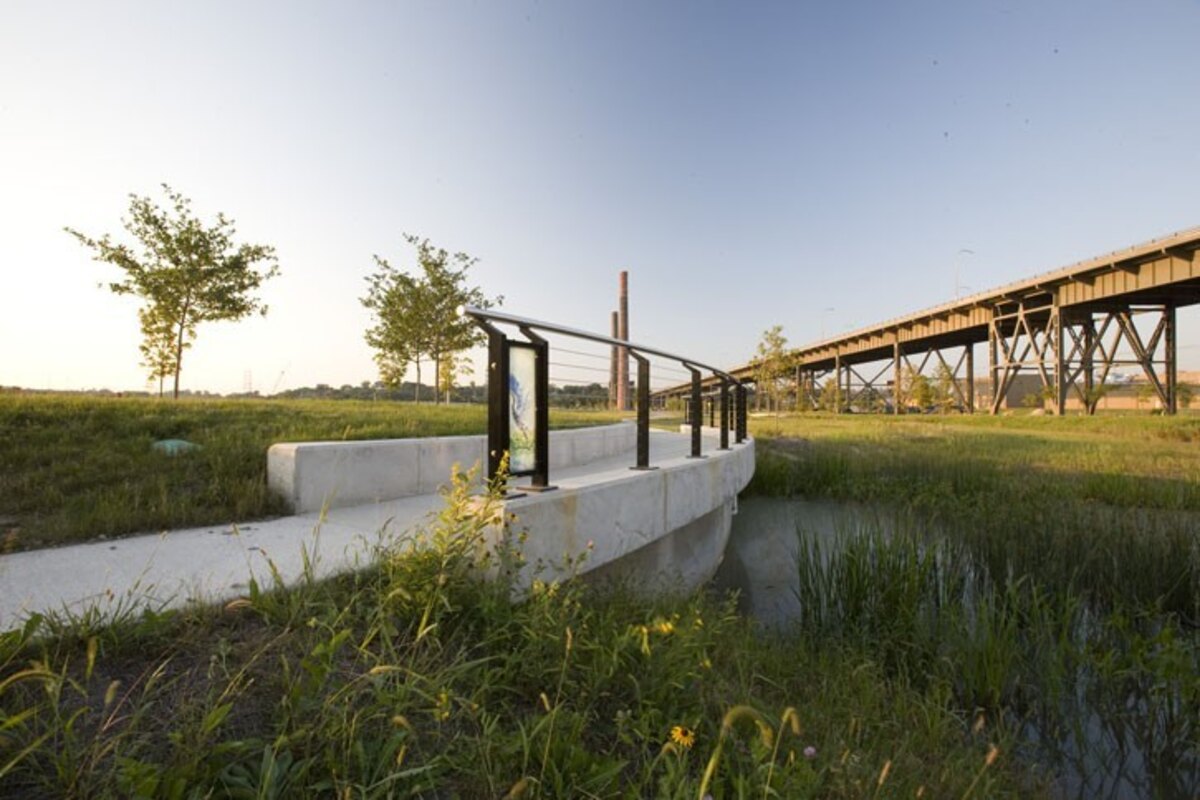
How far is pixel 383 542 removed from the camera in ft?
11.6

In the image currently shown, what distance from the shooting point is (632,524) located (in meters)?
4.55

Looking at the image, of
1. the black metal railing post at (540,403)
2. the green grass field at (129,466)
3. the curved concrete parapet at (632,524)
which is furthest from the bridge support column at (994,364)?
the black metal railing post at (540,403)

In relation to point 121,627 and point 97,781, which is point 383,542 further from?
point 97,781

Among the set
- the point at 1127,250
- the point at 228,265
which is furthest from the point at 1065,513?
the point at 1127,250

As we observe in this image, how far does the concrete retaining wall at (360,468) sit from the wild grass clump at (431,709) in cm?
200

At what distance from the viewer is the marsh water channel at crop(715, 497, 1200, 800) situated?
327cm

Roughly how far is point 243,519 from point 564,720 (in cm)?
341

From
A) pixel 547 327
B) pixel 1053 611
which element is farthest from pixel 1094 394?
pixel 547 327

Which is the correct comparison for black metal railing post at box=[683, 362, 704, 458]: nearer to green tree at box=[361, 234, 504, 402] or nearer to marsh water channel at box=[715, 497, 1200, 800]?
marsh water channel at box=[715, 497, 1200, 800]

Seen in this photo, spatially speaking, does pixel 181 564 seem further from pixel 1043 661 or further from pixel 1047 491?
pixel 1047 491

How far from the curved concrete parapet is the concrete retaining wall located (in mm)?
1264

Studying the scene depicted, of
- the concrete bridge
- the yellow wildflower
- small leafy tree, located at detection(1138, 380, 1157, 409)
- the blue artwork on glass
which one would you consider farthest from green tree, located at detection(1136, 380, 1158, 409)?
the yellow wildflower

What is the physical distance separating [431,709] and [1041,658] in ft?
14.1

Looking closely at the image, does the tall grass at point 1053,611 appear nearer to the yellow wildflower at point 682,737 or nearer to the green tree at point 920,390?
the yellow wildflower at point 682,737
